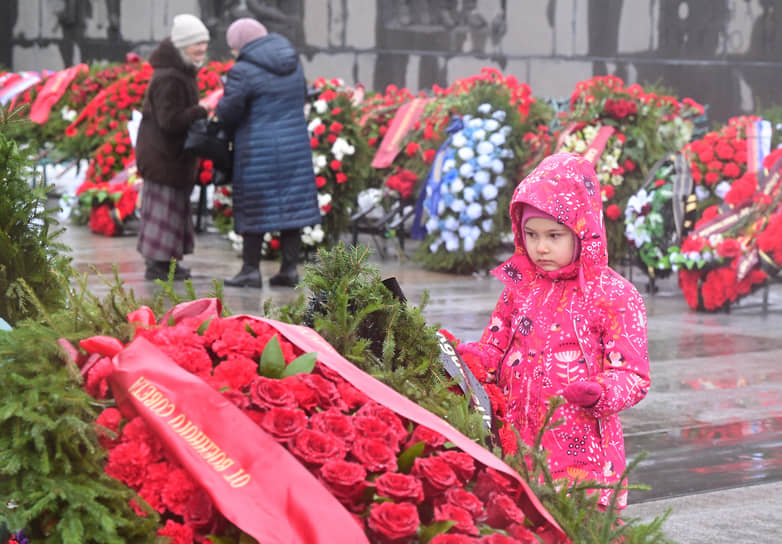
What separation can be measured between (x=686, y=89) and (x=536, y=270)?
16.0m

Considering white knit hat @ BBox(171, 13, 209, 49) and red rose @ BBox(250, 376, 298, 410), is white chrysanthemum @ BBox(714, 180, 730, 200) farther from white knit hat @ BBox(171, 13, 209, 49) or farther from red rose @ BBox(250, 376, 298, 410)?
red rose @ BBox(250, 376, 298, 410)

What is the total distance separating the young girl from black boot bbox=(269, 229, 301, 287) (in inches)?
253

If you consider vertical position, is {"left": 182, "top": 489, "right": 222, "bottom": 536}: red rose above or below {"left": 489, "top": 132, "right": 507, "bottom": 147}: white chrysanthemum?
below

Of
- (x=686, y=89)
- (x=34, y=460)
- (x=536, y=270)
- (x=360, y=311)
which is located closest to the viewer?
(x=34, y=460)

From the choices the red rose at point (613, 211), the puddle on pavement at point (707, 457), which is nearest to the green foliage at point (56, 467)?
the puddle on pavement at point (707, 457)

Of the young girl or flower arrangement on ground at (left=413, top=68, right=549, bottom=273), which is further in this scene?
flower arrangement on ground at (left=413, top=68, right=549, bottom=273)

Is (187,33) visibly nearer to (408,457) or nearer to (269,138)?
(269,138)

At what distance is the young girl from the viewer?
3.33m

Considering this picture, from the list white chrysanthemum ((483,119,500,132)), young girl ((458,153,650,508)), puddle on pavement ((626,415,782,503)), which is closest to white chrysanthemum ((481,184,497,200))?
white chrysanthemum ((483,119,500,132))

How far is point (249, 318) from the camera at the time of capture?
241 centimetres

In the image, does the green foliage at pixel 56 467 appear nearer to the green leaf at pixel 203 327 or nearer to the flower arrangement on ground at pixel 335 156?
the green leaf at pixel 203 327

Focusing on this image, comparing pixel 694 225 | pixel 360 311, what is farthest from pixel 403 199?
pixel 360 311

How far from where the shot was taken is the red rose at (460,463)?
2145 mm

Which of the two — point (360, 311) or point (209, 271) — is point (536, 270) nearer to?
point (360, 311)
